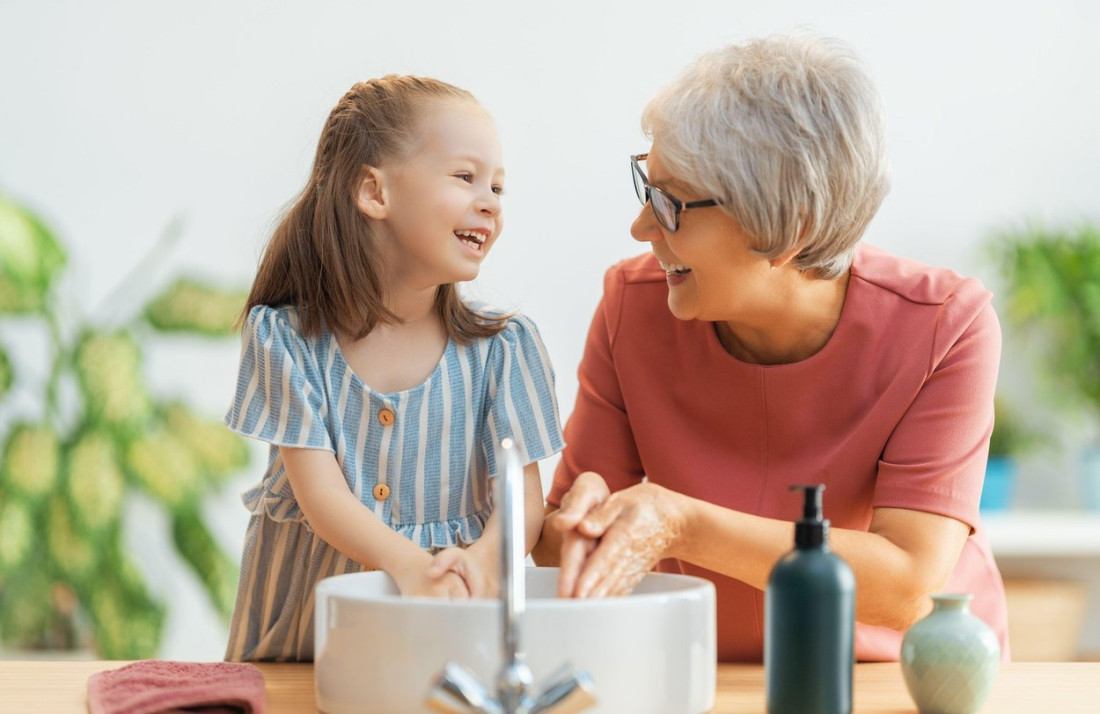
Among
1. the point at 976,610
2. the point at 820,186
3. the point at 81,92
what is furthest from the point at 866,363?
the point at 81,92

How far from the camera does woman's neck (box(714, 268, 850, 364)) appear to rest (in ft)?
5.23

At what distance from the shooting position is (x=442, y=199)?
146 centimetres

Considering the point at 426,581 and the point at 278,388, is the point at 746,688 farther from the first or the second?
the point at 278,388

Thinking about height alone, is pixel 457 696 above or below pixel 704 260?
below

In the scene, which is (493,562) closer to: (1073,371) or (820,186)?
(820,186)

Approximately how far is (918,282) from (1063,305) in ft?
8.77

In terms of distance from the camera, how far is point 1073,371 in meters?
A: 4.07

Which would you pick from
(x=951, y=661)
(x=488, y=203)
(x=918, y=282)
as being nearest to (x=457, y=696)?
(x=951, y=661)

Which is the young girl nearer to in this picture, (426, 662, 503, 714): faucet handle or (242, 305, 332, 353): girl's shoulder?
(242, 305, 332, 353): girl's shoulder

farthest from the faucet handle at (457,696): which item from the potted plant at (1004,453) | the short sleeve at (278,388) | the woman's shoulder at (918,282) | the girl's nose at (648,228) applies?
the potted plant at (1004,453)

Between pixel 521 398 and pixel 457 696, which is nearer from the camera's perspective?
pixel 457 696

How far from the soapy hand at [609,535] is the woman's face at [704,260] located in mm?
385

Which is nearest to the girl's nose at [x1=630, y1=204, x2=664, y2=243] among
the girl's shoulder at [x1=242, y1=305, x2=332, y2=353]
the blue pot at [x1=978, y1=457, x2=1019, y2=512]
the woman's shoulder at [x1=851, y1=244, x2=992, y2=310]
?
the woman's shoulder at [x1=851, y1=244, x2=992, y2=310]

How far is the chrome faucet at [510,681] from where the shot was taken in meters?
0.81
